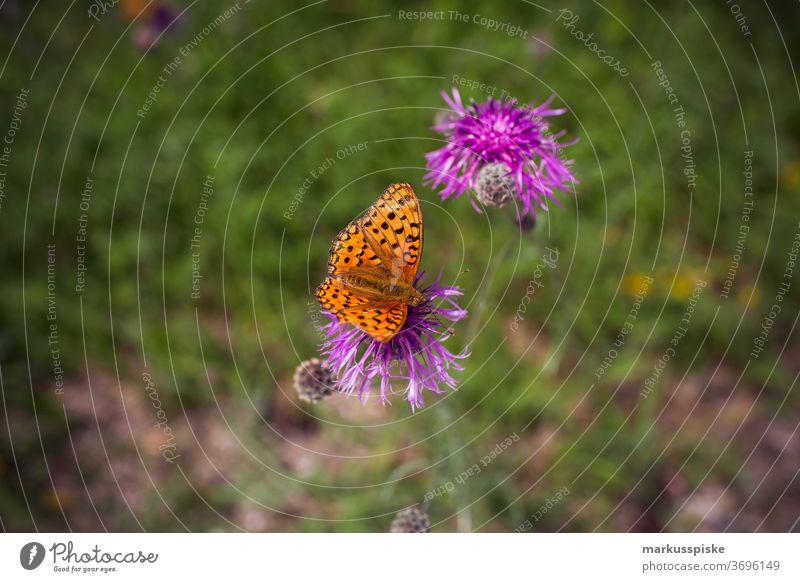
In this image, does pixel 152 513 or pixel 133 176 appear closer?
pixel 152 513

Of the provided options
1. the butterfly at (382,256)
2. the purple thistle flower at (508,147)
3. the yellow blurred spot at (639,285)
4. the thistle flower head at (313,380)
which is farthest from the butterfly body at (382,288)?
the yellow blurred spot at (639,285)

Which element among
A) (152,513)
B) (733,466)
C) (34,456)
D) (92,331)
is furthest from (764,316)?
(34,456)

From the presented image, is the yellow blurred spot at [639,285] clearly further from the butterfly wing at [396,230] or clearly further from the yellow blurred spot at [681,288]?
the butterfly wing at [396,230]
